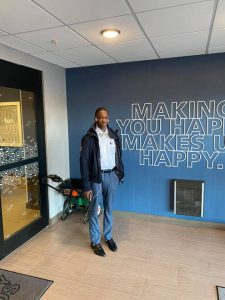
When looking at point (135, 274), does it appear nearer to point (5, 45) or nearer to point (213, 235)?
point (213, 235)

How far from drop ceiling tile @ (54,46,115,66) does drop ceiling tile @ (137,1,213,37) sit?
2.61 feet

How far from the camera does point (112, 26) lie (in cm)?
204

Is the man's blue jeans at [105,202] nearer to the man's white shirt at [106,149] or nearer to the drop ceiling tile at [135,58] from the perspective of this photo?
the man's white shirt at [106,149]

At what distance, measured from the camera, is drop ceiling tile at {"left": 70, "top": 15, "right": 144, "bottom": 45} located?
1939 mm

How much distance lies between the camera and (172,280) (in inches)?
88.9

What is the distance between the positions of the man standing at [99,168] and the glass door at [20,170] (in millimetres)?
842

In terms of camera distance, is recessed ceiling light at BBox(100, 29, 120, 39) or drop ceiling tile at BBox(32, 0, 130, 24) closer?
drop ceiling tile at BBox(32, 0, 130, 24)

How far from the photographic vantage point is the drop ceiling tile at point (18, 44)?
2.30 meters

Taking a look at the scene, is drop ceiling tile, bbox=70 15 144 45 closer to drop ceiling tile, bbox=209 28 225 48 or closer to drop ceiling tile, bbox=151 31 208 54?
drop ceiling tile, bbox=151 31 208 54

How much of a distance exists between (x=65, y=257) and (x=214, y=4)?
8.91 feet

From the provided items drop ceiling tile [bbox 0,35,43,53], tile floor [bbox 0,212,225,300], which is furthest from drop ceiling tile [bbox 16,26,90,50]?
tile floor [bbox 0,212,225,300]

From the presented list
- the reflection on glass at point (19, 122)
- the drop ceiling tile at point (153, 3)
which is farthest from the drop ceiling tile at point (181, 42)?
the reflection on glass at point (19, 122)

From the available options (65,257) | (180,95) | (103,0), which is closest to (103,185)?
(65,257)

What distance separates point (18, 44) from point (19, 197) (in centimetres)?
177
